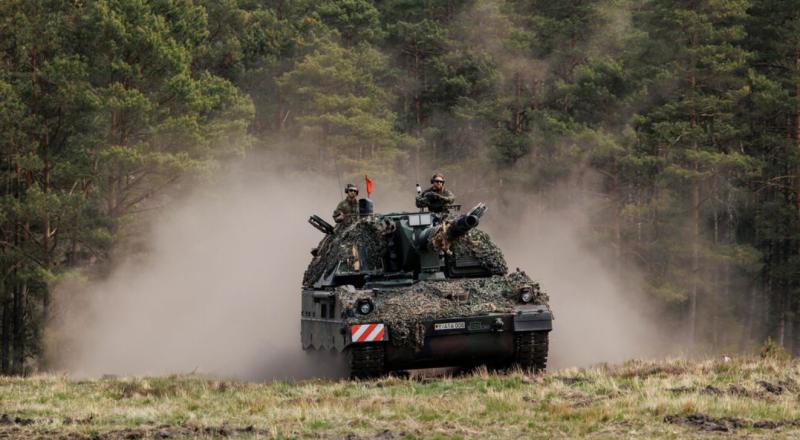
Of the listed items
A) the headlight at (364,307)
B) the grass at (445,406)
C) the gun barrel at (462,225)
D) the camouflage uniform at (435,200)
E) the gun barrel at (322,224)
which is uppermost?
the camouflage uniform at (435,200)

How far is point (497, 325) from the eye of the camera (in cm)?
1905

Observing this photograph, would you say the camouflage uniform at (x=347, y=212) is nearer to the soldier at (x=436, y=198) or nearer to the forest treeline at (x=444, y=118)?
the soldier at (x=436, y=198)

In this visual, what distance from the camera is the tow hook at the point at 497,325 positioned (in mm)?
19047

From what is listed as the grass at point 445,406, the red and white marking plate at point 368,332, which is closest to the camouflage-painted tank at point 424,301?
the red and white marking plate at point 368,332

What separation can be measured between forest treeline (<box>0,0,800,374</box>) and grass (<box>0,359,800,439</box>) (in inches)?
868

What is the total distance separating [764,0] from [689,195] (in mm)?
7383

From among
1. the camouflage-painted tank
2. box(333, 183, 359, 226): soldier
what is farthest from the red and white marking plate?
box(333, 183, 359, 226): soldier

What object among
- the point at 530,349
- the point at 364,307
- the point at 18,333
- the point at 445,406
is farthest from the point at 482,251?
the point at 18,333

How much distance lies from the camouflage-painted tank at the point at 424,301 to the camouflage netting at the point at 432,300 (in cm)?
1

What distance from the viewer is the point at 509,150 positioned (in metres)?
58.0

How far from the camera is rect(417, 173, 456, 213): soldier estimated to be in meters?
22.0

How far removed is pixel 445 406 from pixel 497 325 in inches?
173

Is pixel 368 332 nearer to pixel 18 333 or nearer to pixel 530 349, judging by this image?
pixel 530 349

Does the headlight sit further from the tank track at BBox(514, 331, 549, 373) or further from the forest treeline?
the forest treeline
